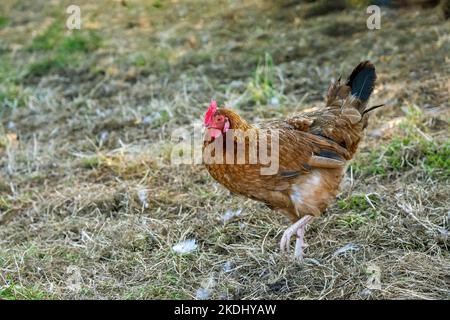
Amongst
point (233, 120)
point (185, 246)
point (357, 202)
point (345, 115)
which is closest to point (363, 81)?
point (345, 115)

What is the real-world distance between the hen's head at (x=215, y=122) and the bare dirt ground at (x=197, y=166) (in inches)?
35.3

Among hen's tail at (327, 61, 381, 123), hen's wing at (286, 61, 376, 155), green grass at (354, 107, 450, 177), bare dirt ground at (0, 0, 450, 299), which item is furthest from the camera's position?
green grass at (354, 107, 450, 177)

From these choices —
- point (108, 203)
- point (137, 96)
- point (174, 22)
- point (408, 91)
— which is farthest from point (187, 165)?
point (174, 22)

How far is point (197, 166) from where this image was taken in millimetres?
5289

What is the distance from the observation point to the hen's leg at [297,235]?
12.7 ft

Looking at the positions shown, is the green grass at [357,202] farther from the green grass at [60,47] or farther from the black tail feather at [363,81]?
the green grass at [60,47]

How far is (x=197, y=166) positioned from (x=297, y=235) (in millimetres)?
1556

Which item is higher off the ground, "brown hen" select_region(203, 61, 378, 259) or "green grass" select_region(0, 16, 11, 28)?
"green grass" select_region(0, 16, 11, 28)

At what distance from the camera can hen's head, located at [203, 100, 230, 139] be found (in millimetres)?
3612

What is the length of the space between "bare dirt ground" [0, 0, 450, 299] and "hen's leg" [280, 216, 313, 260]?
10 cm

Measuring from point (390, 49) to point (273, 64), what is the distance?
52.8 inches

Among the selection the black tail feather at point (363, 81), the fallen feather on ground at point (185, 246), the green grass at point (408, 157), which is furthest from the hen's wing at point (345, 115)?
the fallen feather on ground at point (185, 246)

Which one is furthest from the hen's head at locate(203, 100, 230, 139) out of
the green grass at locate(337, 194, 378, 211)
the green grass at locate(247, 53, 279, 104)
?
the green grass at locate(247, 53, 279, 104)

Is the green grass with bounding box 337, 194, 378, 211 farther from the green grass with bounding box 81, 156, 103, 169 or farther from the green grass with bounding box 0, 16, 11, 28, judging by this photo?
the green grass with bounding box 0, 16, 11, 28
